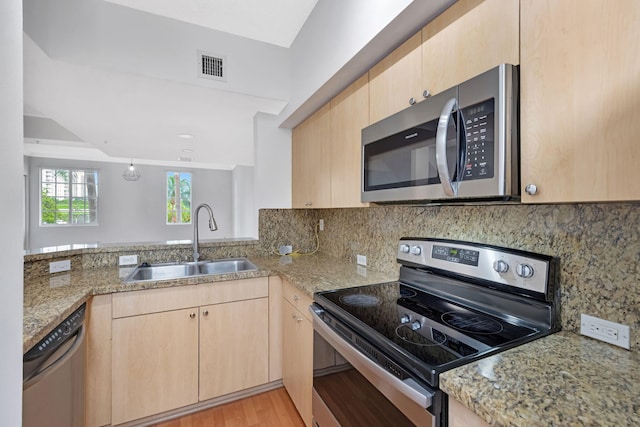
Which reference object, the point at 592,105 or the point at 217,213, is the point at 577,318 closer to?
the point at 592,105

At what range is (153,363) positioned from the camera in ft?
5.50

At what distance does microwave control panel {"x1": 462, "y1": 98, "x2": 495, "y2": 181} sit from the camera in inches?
33.4

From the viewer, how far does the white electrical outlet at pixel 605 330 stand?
2.77 ft

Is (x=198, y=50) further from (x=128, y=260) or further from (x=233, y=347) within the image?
(x=233, y=347)

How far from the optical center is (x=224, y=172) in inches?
307

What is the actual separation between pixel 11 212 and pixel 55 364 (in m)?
0.89

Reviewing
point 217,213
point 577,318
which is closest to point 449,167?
point 577,318

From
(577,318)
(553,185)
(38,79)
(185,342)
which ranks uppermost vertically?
(38,79)

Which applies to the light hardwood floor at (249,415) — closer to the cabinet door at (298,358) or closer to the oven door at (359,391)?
the cabinet door at (298,358)

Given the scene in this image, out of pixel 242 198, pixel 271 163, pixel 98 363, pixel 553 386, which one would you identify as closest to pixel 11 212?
pixel 553 386

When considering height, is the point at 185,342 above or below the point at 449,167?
below

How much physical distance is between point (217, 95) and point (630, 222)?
241 cm

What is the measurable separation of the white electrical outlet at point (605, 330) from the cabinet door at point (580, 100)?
0.48 m

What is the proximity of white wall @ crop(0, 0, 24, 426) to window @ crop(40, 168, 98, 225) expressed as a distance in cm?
754
